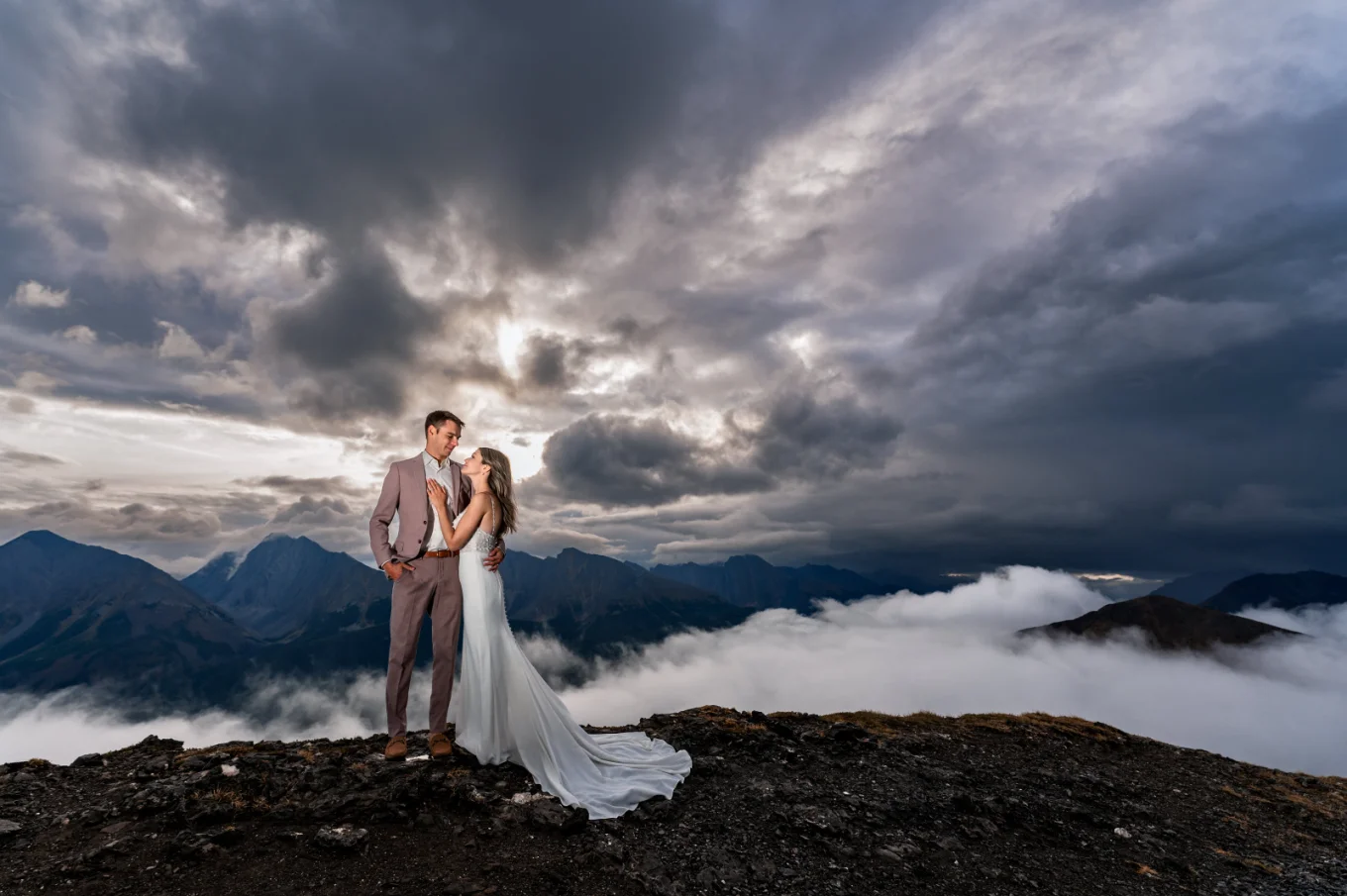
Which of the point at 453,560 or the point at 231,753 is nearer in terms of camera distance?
the point at 453,560

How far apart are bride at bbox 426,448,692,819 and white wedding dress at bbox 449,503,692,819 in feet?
0.06

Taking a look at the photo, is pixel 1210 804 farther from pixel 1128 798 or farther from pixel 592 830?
pixel 592 830

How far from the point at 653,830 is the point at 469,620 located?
4676 millimetres

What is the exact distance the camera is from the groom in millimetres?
10234

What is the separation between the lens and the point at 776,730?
50.5 feet

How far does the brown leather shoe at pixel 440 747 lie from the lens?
10492 mm

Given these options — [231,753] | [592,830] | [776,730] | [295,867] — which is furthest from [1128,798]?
[231,753]

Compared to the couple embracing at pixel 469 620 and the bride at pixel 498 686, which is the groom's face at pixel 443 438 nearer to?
the couple embracing at pixel 469 620

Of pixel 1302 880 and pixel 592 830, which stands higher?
pixel 592 830

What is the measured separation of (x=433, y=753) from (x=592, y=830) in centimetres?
364

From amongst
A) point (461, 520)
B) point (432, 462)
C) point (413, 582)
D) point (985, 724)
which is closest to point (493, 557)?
point (461, 520)

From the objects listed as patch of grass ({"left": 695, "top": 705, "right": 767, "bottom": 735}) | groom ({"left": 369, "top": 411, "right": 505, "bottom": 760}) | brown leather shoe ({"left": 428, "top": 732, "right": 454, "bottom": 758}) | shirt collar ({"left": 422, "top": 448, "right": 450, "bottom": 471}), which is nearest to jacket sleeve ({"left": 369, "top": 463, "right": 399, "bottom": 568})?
groom ({"left": 369, "top": 411, "right": 505, "bottom": 760})

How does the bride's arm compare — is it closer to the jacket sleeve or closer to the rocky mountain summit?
the jacket sleeve

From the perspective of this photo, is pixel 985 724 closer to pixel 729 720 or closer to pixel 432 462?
pixel 729 720
